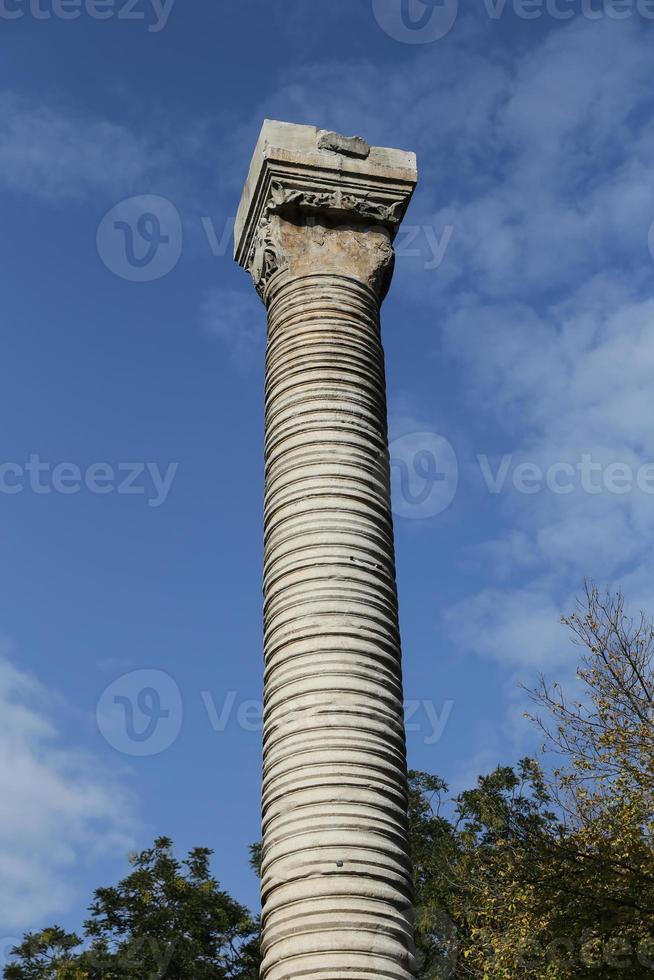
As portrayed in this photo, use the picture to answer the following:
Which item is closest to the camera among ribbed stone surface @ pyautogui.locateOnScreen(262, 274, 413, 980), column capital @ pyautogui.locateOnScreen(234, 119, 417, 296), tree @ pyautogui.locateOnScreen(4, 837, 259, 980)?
ribbed stone surface @ pyautogui.locateOnScreen(262, 274, 413, 980)

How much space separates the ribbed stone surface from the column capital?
0.25 meters

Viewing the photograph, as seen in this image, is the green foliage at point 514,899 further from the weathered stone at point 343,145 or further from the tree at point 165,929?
the weathered stone at point 343,145

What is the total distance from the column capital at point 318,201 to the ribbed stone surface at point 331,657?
0.81ft

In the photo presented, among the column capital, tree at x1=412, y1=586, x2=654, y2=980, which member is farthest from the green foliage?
the column capital

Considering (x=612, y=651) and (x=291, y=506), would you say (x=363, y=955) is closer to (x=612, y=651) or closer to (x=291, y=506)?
(x=291, y=506)

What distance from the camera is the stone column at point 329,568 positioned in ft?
19.6

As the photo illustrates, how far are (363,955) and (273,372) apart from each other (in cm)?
390

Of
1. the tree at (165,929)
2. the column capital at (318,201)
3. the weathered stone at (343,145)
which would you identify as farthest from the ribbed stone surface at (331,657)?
the tree at (165,929)

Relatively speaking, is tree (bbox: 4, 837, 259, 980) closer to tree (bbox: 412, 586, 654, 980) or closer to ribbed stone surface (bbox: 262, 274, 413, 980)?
tree (bbox: 412, 586, 654, 980)

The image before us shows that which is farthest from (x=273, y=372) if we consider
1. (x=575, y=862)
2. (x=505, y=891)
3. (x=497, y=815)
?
(x=497, y=815)

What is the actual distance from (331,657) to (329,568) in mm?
580

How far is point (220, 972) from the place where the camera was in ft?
69.3

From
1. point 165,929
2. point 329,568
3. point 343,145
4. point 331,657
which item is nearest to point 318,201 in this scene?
point 343,145

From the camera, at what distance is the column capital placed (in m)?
8.71
